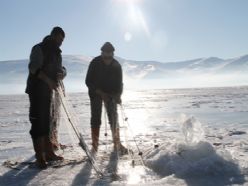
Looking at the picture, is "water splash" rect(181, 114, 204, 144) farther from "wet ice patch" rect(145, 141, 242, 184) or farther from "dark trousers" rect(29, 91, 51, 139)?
"dark trousers" rect(29, 91, 51, 139)

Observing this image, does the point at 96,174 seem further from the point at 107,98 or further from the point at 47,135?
the point at 107,98

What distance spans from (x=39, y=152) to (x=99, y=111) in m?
1.66

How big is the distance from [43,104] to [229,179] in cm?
256

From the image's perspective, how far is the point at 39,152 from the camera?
5121mm

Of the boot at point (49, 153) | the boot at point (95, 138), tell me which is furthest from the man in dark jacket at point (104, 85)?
the boot at point (49, 153)

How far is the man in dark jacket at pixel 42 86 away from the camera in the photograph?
5.09 metres

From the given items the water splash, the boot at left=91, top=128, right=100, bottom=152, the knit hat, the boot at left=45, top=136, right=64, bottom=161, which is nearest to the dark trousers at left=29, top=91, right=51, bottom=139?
the boot at left=45, top=136, right=64, bottom=161

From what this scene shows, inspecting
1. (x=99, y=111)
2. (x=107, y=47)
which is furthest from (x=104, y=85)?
(x=107, y=47)

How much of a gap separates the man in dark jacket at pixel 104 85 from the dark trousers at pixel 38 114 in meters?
1.39

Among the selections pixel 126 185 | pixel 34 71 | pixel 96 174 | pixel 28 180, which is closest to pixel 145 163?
pixel 96 174

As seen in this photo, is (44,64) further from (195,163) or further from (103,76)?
(195,163)

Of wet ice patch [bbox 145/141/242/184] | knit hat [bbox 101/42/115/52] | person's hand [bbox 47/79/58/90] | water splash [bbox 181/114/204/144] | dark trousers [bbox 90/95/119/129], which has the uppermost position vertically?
knit hat [bbox 101/42/115/52]

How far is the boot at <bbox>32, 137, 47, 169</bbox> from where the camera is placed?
507cm

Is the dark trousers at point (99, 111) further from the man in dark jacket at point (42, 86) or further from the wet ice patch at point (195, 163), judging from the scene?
the wet ice patch at point (195, 163)
